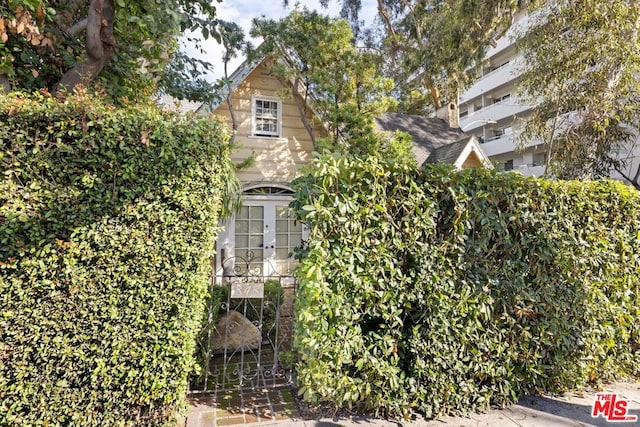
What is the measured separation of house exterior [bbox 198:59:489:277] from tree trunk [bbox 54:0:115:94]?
13.5 feet

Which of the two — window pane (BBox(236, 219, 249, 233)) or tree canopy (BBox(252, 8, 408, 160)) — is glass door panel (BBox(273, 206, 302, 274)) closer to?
window pane (BBox(236, 219, 249, 233))

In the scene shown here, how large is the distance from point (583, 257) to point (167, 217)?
4501 mm

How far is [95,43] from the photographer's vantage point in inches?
148

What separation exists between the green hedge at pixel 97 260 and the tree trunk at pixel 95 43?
1.62 meters

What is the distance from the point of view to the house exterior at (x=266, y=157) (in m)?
8.33

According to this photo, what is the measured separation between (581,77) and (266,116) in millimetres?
7383

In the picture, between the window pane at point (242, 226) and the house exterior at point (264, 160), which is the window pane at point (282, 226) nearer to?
the house exterior at point (264, 160)

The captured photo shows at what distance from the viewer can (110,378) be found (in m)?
2.58

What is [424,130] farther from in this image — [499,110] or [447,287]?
[499,110]

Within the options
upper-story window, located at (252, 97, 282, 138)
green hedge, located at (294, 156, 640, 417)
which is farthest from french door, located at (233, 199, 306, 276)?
green hedge, located at (294, 156, 640, 417)

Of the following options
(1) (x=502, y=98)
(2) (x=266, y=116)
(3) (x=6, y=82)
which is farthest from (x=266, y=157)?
(1) (x=502, y=98)

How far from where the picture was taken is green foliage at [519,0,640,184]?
232 inches

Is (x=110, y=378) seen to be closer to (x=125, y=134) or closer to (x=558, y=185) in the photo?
(x=125, y=134)

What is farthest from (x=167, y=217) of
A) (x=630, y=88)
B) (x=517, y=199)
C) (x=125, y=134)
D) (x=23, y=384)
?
(x=630, y=88)
